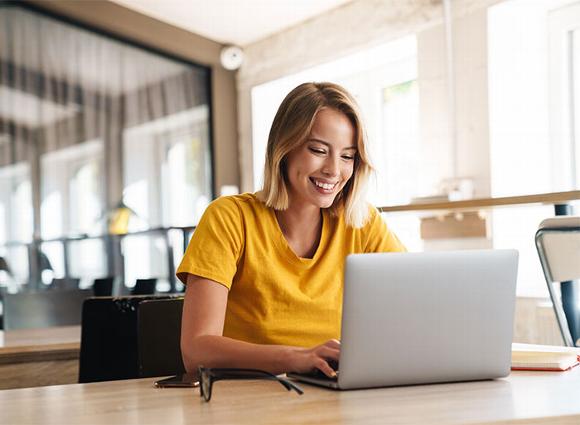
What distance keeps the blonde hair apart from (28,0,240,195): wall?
6.11m

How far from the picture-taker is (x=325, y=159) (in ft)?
6.21

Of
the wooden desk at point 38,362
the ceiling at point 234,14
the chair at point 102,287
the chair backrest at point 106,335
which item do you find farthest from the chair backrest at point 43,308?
the ceiling at point 234,14

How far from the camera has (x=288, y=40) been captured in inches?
281

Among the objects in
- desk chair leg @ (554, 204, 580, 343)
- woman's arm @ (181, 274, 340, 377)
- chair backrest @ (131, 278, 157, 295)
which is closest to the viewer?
woman's arm @ (181, 274, 340, 377)

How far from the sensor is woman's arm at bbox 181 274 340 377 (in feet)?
4.61

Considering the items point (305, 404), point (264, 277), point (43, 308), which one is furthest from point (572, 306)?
point (43, 308)

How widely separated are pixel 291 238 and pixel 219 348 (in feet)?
1.30

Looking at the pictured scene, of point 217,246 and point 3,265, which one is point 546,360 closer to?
point 217,246

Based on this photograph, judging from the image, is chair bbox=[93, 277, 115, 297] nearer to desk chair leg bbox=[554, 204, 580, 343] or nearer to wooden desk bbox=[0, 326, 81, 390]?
wooden desk bbox=[0, 326, 81, 390]

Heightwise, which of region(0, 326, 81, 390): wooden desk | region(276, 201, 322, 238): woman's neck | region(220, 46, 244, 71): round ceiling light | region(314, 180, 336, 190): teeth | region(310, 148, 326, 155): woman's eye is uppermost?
region(220, 46, 244, 71): round ceiling light

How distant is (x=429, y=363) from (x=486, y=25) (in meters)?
3.95

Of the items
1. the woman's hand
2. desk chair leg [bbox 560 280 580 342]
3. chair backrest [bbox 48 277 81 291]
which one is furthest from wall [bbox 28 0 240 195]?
the woman's hand

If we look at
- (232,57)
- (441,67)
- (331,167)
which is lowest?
(331,167)

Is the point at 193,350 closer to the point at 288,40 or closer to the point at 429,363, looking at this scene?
the point at 429,363
